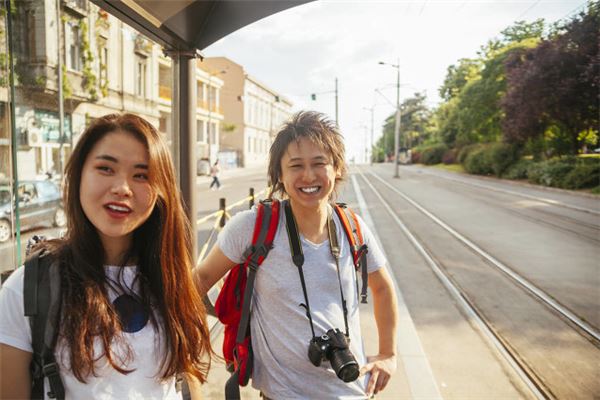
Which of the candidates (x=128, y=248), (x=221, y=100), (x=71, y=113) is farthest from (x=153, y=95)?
(x=221, y=100)

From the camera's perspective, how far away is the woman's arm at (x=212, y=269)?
74.9 inches

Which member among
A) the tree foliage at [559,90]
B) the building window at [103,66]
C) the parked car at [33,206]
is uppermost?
the tree foliage at [559,90]

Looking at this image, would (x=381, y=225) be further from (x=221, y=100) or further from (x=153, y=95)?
(x=221, y=100)

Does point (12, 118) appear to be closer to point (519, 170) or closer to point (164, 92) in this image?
point (164, 92)

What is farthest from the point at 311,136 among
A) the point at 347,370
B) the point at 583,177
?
the point at 583,177

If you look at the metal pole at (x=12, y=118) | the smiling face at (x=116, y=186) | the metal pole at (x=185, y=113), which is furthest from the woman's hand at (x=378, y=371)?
the metal pole at (x=185, y=113)

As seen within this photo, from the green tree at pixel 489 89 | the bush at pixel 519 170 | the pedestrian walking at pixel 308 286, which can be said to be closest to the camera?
the pedestrian walking at pixel 308 286

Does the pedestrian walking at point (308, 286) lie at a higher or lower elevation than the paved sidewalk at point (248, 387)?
higher

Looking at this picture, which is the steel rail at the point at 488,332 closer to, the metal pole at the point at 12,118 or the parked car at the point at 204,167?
the metal pole at the point at 12,118

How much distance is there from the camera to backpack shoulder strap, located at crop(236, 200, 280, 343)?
180cm

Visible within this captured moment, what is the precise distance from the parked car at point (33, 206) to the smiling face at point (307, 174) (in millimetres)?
1174

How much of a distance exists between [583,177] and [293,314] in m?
22.1

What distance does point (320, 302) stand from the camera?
1759mm

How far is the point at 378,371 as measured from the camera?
1789 millimetres
